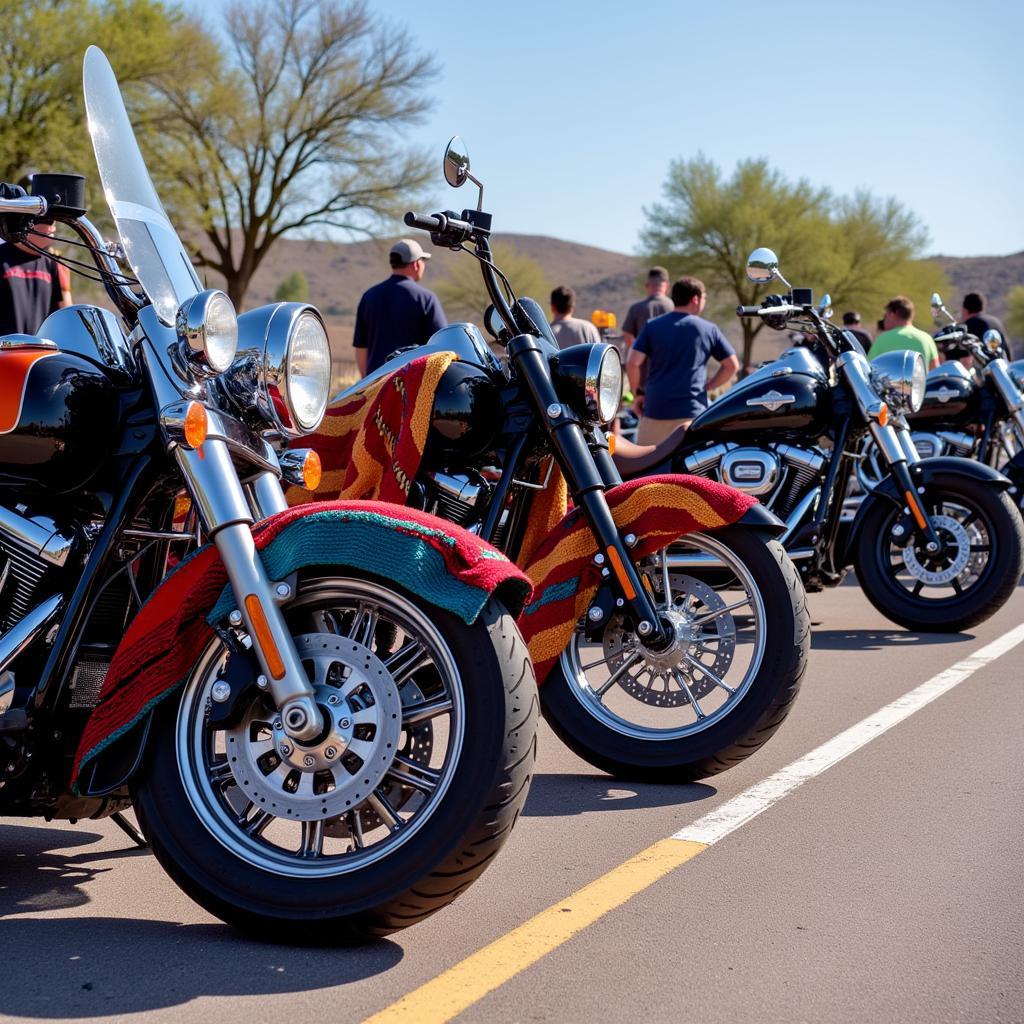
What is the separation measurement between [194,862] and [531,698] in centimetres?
79

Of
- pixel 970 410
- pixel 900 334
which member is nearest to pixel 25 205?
pixel 970 410

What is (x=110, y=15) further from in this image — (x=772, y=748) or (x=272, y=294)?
(x=272, y=294)

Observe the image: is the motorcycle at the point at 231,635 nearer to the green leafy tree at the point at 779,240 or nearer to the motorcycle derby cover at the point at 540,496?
the motorcycle derby cover at the point at 540,496

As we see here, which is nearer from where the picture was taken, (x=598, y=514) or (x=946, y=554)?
(x=598, y=514)

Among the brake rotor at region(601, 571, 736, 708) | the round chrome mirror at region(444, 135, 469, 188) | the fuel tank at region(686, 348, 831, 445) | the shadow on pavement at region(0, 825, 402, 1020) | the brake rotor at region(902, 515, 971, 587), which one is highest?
the round chrome mirror at region(444, 135, 469, 188)

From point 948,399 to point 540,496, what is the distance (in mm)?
6553

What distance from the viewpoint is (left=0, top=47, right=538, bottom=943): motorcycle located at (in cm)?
296

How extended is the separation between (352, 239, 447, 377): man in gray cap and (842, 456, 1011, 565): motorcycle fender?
2778 mm

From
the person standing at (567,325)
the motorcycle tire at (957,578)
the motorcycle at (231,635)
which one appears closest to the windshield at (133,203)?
the motorcycle at (231,635)

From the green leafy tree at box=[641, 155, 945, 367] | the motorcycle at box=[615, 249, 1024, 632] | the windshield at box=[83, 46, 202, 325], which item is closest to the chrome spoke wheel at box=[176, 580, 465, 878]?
the windshield at box=[83, 46, 202, 325]

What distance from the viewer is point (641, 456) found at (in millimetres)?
7258

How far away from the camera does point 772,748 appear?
203 inches

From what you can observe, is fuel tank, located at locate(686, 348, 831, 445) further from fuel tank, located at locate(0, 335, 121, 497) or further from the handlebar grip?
fuel tank, located at locate(0, 335, 121, 497)

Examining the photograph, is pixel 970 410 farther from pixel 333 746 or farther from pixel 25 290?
pixel 333 746
